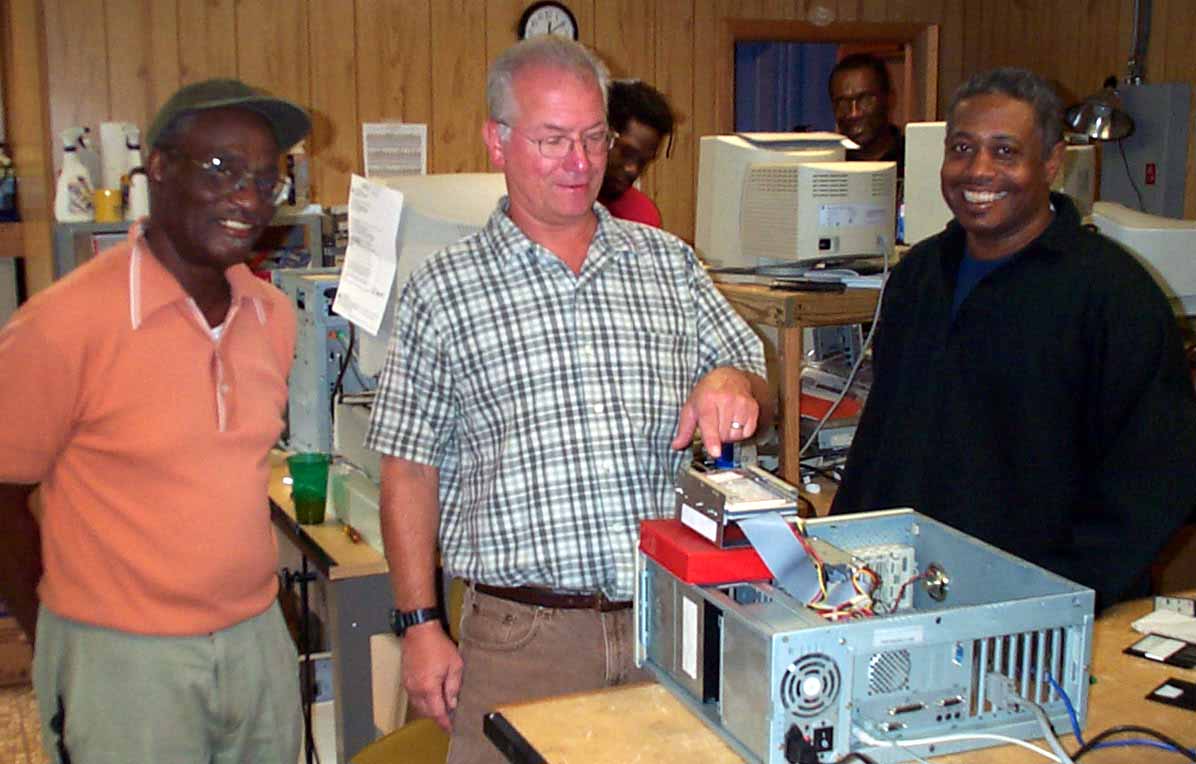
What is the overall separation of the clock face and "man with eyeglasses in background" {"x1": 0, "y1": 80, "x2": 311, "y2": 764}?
414 cm

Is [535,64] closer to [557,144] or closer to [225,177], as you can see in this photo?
[557,144]

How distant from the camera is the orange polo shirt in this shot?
151 cm

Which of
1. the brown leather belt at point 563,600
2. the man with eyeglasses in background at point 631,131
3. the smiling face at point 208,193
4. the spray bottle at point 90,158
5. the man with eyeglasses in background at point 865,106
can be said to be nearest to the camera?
the smiling face at point 208,193

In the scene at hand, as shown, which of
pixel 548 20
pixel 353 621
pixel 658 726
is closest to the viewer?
pixel 658 726

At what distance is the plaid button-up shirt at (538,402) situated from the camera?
5.70ft

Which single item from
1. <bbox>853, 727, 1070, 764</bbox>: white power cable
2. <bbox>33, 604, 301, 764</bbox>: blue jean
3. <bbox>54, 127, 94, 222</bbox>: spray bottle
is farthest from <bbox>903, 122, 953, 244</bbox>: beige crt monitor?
<bbox>54, 127, 94, 222</bbox>: spray bottle

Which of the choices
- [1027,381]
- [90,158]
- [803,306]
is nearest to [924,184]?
[803,306]

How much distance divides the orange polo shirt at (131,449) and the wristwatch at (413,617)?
0.83 feet

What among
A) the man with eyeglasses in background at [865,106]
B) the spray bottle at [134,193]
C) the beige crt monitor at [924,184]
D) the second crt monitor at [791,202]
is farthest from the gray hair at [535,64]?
the man with eyeglasses in background at [865,106]

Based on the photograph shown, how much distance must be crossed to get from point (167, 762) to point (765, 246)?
1.98m

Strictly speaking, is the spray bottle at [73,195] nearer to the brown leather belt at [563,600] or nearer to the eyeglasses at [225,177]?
the eyeglasses at [225,177]

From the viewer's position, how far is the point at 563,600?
1.75 m

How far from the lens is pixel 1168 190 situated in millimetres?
5438

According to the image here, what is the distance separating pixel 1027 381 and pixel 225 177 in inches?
49.4
